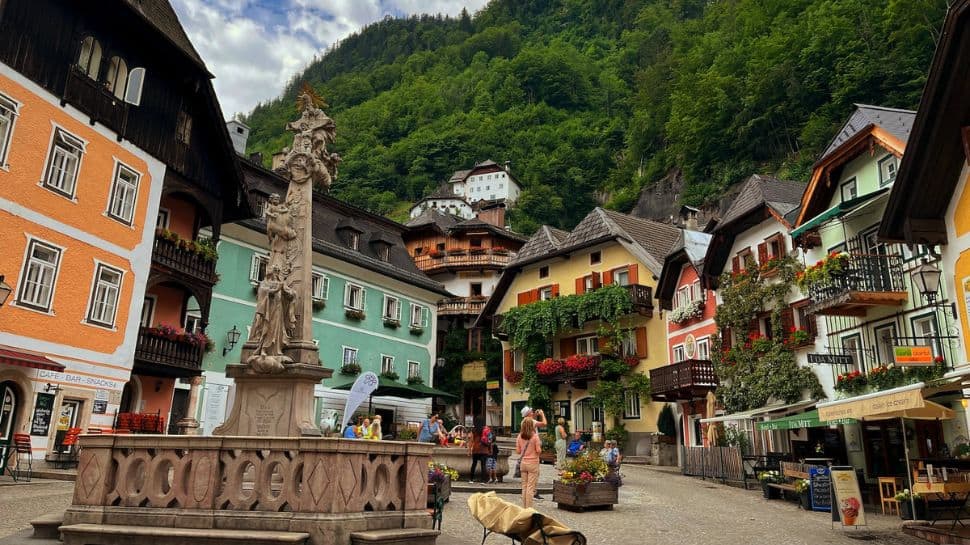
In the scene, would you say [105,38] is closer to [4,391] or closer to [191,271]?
[191,271]

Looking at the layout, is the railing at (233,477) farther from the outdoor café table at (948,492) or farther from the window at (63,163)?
the window at (63,163)

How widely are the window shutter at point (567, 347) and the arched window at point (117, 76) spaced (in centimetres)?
2677

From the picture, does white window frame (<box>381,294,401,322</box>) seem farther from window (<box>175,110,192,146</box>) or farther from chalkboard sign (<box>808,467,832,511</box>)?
chalkboard sign (<box>808,467,832,511</box>)

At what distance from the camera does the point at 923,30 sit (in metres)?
46.8

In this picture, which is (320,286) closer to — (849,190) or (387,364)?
(387,364)

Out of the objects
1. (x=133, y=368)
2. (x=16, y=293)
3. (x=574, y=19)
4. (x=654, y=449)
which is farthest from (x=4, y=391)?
(x=574, y=19)

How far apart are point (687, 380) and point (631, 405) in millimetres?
7488

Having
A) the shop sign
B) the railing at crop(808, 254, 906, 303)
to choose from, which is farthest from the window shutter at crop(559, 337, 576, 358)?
the shop sign

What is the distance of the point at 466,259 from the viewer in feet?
175

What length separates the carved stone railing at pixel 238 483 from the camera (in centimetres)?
794

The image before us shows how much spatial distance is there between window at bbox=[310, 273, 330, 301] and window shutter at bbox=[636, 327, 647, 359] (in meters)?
16.0

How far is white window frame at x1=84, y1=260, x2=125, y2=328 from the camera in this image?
20.0 m

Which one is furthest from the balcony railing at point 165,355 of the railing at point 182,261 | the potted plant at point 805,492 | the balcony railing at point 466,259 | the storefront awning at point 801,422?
the balcony railing at point 466,259

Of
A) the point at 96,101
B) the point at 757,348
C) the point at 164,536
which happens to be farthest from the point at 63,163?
the point at 757,348
